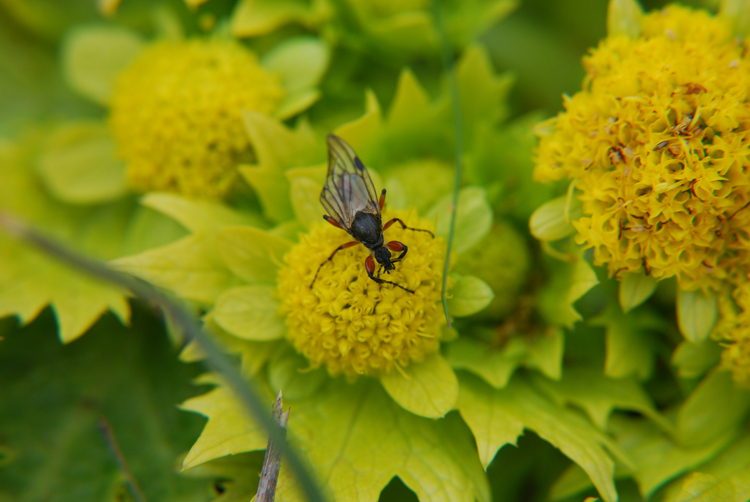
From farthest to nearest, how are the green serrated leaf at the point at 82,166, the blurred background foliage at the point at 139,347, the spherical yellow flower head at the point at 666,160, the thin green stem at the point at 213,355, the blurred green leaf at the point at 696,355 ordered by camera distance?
the green serrated leaf at the point at 82,166 → the blurred background foliage at the point at 139,347 → the blurred green leaf at the point at 696,355 → the spherical yellow flower head at the point at 666,160 → the thin green stem at the point at 213,355

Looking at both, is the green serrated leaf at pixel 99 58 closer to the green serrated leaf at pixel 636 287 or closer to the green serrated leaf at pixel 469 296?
the green serrated leaf at pixel 469 296

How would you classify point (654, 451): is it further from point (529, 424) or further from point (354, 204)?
point (354, 204)

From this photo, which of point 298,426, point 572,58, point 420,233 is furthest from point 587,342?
point 572,58

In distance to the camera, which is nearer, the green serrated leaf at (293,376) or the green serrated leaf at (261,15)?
the green serrated leaf at (293,376)

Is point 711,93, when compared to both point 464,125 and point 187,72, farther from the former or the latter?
point 187,72

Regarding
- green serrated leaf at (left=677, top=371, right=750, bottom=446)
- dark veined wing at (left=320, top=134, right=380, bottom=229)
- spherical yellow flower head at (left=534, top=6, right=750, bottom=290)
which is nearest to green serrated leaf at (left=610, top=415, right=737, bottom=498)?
green serrated leaf at (left=677, top=371, right=750, bottom=446)

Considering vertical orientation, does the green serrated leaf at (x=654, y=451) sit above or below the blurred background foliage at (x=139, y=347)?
below

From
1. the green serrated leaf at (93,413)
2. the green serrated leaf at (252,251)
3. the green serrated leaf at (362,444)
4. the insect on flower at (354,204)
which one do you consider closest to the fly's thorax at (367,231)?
the insect on flower at (354,204)

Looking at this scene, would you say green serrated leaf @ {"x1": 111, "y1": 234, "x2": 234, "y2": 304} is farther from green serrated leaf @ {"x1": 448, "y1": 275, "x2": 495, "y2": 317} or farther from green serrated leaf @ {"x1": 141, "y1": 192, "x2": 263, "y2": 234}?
green serrated leaf @ {"x1": 448, "y1": 275, "x2": 495, "y2": 317}
